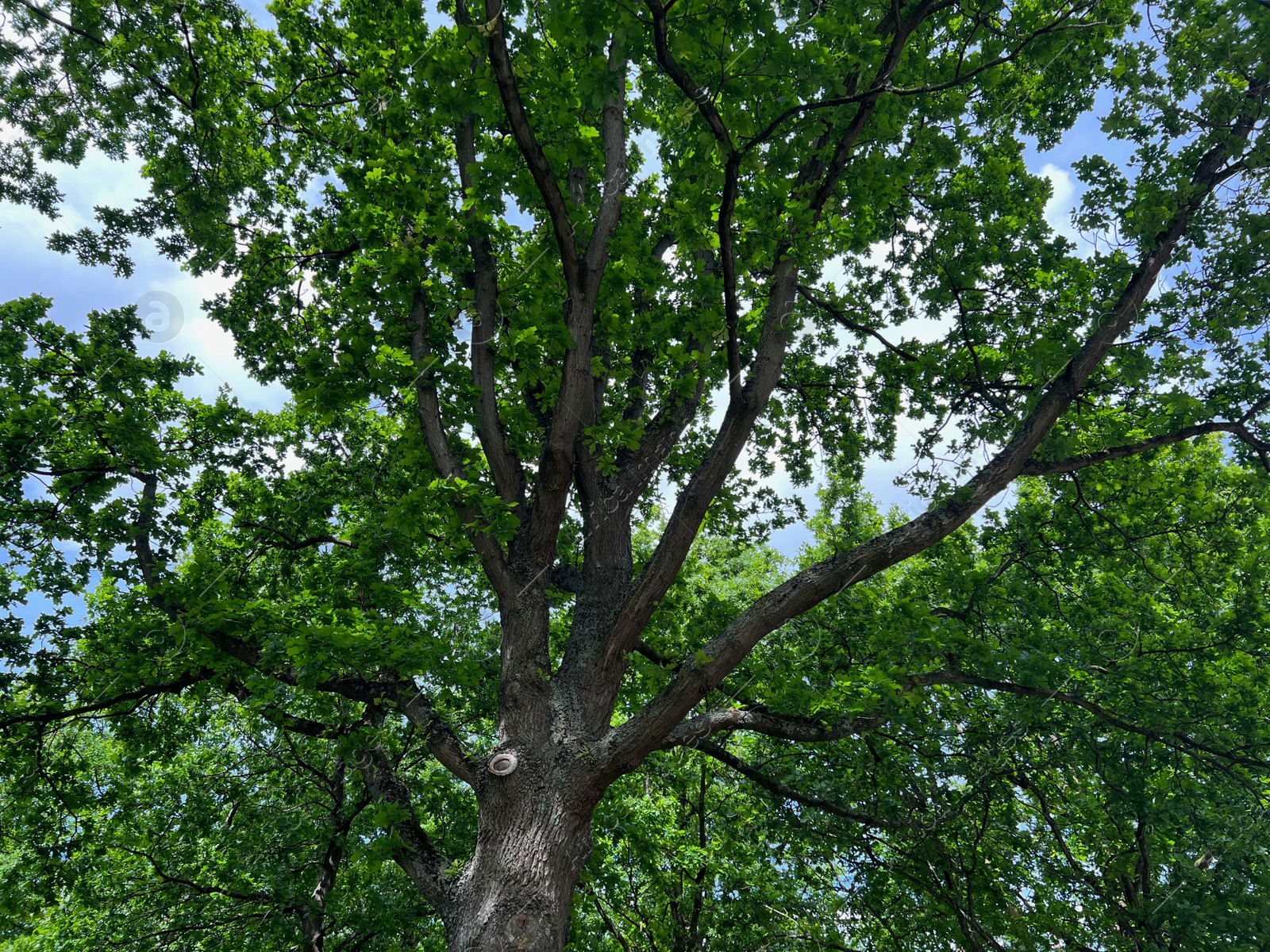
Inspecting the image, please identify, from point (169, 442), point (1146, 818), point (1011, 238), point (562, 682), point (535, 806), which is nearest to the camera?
point (535, 806)

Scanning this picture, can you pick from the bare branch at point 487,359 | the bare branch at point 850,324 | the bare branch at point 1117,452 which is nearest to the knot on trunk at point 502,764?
the bare branch at point 487,359

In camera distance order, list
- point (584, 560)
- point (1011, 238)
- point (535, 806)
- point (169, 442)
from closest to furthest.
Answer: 1. point (535, 806)
2. point (584, 560)
3. point (1011, 238)
4. point (169, 442)

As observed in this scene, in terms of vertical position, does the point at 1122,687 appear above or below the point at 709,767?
above

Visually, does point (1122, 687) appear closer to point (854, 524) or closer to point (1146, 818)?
point (1146, 818)

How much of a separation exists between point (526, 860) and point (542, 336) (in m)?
3.64

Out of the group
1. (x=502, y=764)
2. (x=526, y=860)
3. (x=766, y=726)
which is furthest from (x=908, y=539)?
(x=526, y=860)

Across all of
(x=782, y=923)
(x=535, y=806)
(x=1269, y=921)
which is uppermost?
(x=1269, y=921)

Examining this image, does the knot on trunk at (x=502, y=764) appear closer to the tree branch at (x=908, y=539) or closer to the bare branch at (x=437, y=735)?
the bare branch at (x=437, y=735)

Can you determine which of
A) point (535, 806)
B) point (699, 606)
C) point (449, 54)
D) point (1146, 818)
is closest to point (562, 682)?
point (535, 806)

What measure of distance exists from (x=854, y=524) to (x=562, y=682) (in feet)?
22.1

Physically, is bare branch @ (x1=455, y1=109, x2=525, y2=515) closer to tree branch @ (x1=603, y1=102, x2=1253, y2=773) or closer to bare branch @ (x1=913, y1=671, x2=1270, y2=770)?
tree branch @ (x1=603, y1=102, x2=1253, y2=773)

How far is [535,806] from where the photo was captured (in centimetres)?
404

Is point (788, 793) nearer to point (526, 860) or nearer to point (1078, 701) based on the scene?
point (1078, 701)

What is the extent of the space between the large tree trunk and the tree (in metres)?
0.03
